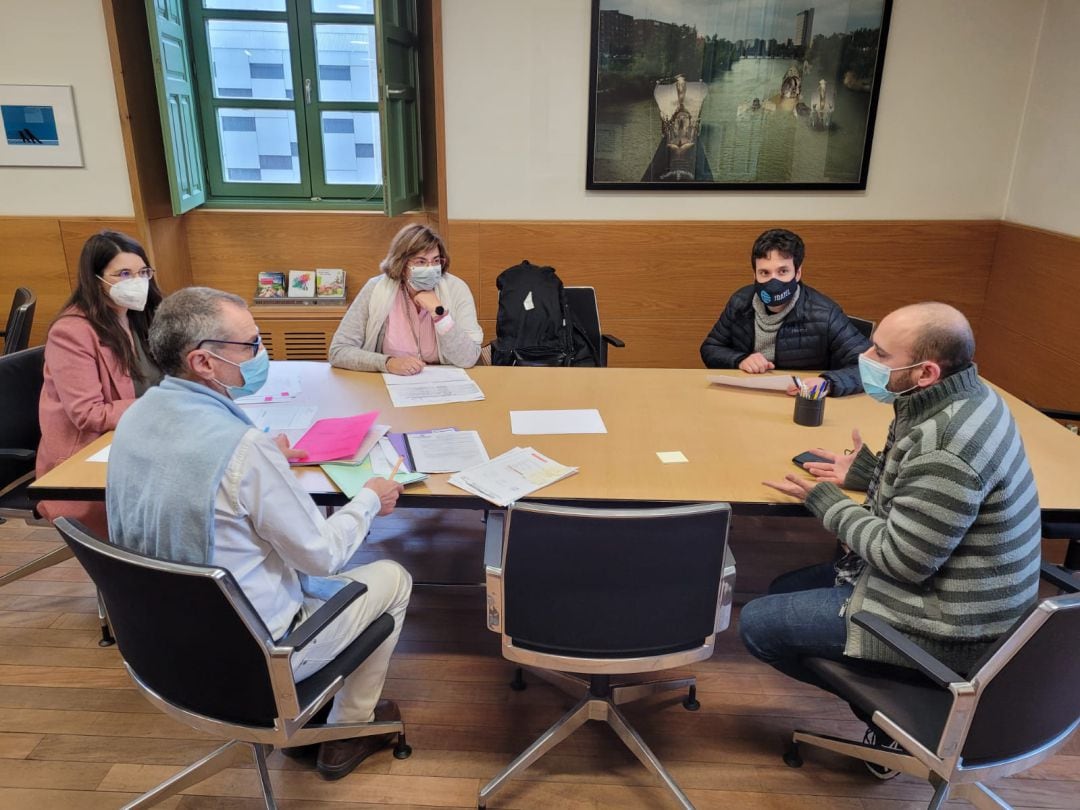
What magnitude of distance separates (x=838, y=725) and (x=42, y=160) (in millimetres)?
4894

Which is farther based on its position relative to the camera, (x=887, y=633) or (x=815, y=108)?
(x=815, y=108)

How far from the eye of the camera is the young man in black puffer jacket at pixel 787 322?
2758mm

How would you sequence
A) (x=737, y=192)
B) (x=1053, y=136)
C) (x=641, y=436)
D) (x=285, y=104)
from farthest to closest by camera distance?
(x=285, y=104) → (x=737, y=192) → (x=1053, y=136) → (x=641, y=436)

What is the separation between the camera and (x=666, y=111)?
166 inches

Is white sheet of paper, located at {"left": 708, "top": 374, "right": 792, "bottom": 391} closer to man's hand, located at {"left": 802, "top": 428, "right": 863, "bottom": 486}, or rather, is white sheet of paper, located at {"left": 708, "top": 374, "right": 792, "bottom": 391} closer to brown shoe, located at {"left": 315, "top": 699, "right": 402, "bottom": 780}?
man's hand, located at {"left": 802, "top": 428, "right": 863, "bottom": 486}

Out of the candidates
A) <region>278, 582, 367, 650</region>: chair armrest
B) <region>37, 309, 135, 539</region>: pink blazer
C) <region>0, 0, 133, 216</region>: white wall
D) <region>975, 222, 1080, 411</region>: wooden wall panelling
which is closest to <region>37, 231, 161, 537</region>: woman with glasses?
<region>37, 309, 135, 539</region>: pink blazer

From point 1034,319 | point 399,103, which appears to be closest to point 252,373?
point 399,103

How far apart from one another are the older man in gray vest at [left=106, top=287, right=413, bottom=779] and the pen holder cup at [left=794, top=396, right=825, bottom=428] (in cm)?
131

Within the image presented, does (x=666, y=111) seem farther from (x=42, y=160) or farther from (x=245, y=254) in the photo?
(x=42, y=160)

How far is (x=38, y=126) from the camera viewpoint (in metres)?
4.28

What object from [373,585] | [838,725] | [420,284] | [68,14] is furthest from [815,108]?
[68,14]

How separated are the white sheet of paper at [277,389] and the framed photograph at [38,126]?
2.63 meters

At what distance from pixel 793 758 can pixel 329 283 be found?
377 cm

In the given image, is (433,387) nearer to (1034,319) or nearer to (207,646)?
(207,646)
